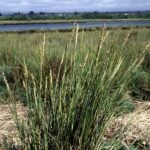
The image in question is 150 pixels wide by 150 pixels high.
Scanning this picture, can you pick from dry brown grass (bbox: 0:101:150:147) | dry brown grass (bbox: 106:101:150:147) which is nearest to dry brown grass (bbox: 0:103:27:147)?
dry brown grass (bbox: 0:101:150:147)

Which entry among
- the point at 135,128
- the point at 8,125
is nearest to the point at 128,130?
the point at 135,128

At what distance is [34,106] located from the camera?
3.93 meters

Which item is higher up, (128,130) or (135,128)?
(128,130)

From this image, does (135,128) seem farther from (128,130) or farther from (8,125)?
(8,125)

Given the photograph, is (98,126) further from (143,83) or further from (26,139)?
(143,83)

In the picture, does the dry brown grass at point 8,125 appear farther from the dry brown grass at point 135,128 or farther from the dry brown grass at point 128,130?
A: the dry brown grass at point 135,128

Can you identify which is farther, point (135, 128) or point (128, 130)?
point (135, 128)

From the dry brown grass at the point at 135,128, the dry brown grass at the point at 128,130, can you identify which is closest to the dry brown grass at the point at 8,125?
the dry brown grass at the point at 128,130

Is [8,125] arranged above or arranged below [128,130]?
below

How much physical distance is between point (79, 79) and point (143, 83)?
3933mm

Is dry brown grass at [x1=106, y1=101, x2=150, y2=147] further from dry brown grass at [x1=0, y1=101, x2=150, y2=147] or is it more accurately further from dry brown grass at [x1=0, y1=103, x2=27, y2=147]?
dry brown grass at [x1=0, y1=103, x2=27, y2=147]

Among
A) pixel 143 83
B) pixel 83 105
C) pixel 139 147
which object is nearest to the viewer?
pixel 83 105

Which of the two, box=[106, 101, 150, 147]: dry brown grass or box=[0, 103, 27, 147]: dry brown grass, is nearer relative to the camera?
box=[0, 103, 27, 147]: dry brown grass

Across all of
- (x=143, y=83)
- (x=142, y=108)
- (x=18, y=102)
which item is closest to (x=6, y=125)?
(x=18, y=102)
